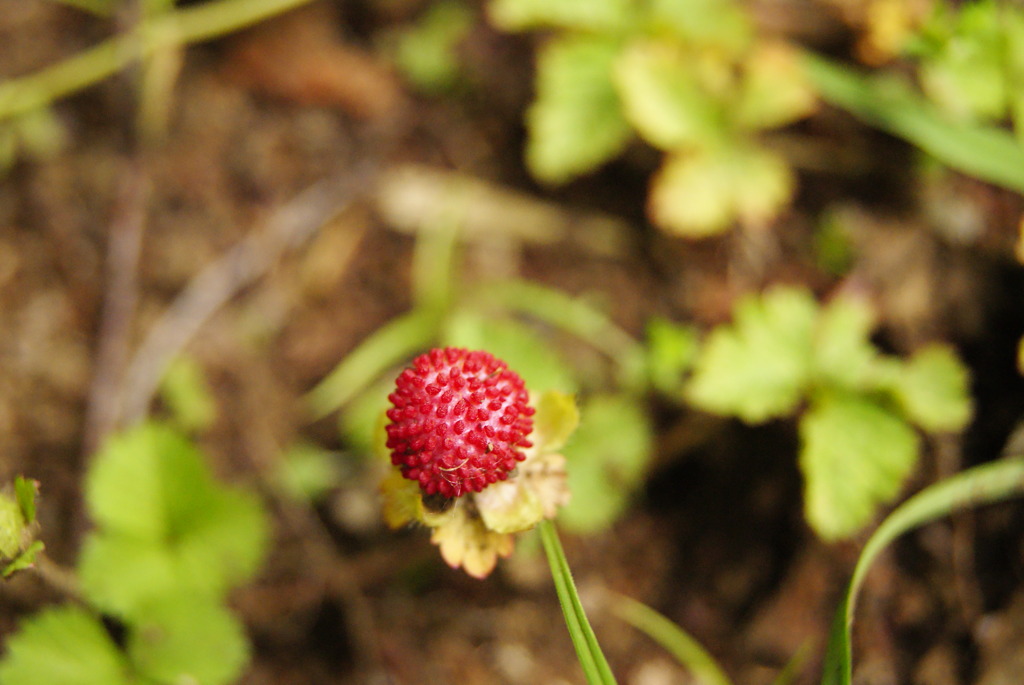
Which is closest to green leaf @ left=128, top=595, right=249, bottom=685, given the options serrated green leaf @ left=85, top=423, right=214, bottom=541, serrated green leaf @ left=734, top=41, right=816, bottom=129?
serrated green leaf @ left=85, top=423, right=214, bottom=541

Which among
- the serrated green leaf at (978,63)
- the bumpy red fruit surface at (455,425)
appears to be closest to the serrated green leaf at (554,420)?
the bumpy red fruit surface at (455,425)

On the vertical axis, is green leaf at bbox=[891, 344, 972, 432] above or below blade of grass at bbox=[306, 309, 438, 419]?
below

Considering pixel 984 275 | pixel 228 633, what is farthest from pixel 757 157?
pixel 228 633

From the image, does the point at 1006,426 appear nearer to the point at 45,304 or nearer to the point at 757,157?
the point at 757,157

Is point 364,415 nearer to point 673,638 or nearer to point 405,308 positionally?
point 405,308

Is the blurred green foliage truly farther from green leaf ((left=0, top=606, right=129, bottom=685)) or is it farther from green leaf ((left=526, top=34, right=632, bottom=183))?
green leaf ((left=0, top=606, right=129, bottom=685))

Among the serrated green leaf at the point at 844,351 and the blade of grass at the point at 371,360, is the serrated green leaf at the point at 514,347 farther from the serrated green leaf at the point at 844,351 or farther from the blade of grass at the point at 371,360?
the serrated green leaf at the point at 844,351

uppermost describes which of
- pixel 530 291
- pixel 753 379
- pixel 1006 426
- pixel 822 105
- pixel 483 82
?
pixel 483 82

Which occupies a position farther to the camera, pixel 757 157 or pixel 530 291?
pixel 530 291
